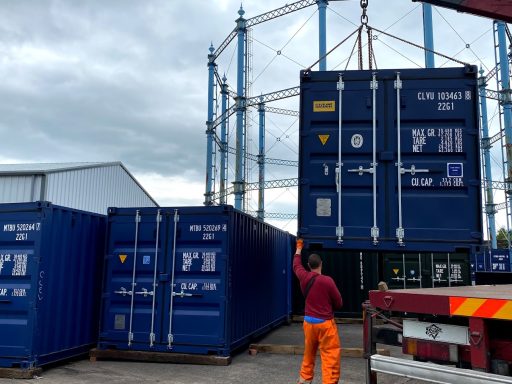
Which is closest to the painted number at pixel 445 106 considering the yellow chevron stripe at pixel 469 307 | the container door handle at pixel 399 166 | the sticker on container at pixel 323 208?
the container door handle at pixel 399 166

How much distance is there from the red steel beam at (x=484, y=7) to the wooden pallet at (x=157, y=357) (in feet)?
19.9

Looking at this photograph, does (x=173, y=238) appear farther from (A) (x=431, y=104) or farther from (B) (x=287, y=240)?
(B) (x=287, y=240)

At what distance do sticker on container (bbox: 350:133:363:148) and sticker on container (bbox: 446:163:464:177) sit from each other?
1289mm

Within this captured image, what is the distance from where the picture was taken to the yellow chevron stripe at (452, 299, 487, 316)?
12.7 feet

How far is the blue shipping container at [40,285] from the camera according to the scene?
289 inches

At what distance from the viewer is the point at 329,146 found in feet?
24.2

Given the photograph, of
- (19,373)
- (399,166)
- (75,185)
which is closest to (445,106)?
(399,166)

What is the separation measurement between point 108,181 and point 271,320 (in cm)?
1448

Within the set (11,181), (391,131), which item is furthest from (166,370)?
(11,181)

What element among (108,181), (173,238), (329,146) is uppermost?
(108,181)

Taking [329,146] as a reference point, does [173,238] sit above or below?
below

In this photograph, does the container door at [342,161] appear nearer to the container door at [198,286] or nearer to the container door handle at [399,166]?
the container door handle at [399,166]

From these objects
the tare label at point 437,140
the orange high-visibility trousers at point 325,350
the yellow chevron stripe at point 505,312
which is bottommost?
the orange high-visibility trousers at point 325,350

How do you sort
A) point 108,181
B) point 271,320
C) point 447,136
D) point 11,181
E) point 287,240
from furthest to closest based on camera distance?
1. point 108,181
2. point 11,181
3. point 287,240
4. point 271,320
5. point 447,136
